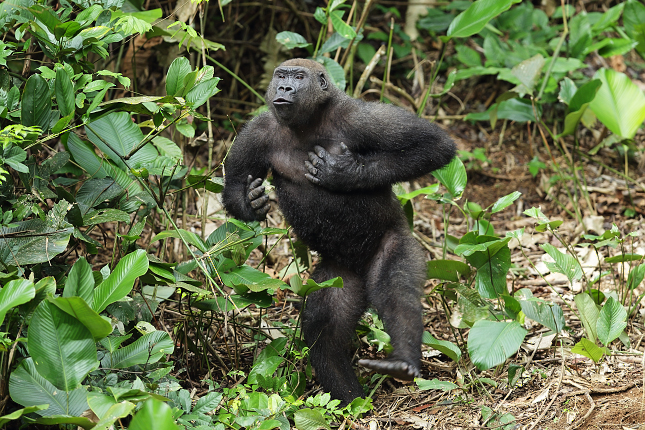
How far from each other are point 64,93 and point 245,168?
1448mm

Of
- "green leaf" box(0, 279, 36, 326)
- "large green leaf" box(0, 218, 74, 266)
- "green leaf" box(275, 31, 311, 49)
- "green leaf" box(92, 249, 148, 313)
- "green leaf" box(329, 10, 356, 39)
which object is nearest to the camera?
"green leaf" box(0, 279, 36, 326)

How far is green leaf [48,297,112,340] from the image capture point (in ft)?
9.73

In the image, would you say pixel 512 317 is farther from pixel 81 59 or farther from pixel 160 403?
pixel 81 59

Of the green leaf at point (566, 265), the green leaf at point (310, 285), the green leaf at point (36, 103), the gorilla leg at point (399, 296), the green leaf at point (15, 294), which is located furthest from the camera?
the green leaf at point (566, 265)

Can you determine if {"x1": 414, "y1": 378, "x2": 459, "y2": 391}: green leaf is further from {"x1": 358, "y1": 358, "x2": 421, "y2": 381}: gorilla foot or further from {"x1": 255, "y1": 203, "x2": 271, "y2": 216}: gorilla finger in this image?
{"x1": 255, "y1": 203, "x2": 271, "y2": 216}: gorilla finger

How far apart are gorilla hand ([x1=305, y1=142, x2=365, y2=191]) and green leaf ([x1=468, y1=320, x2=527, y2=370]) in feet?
3.86

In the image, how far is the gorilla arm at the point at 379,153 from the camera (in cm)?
437

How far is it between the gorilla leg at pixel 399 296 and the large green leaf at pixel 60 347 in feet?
5.12

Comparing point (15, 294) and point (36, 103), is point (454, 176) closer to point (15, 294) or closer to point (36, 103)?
point (36, 103)

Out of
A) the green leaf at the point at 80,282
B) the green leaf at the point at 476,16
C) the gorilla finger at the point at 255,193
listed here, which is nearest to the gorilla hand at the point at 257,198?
the gorilla finger at the point at 255,193

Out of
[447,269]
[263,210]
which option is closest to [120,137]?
[263,210]

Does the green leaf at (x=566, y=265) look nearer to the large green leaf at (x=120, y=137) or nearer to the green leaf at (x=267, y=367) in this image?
the green leaf at (x=267, y=367)

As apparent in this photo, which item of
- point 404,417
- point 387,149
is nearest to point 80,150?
point 387,149

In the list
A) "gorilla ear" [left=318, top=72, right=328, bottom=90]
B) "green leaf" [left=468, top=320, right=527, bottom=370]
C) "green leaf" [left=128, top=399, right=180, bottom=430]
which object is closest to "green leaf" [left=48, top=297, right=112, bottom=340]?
"green leaf" [left=128, top=399, right=180, bottom=430]
